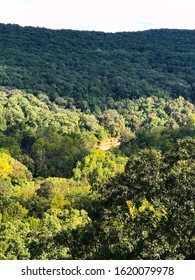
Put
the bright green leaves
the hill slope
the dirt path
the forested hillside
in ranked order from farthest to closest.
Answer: the hill slope, the dirt path, the bright green leaves, the forested hillside

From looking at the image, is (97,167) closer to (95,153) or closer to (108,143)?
(95,153)

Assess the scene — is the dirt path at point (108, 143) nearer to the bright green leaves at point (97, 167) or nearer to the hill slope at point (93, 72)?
the hill slope at point (93, 72)

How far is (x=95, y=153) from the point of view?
7400cm

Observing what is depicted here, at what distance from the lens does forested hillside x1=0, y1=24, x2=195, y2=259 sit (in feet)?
77.0

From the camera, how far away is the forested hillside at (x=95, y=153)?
23469 millimetres

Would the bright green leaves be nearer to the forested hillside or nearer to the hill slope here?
the forested hillside

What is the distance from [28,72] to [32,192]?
106 m

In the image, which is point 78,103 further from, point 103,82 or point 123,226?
point 123,226

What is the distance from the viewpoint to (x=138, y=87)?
149 meters

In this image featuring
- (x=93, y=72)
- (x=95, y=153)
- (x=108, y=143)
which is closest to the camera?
(x=95, y=153)

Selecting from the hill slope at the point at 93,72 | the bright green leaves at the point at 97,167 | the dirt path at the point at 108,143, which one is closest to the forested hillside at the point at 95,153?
the bright green leaves at the point at 97,167

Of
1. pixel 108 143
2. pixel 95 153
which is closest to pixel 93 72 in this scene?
pixel 108 143

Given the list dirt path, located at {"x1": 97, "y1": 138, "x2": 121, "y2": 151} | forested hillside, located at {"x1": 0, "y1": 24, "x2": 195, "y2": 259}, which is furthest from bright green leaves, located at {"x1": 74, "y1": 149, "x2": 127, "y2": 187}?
dirt path, located at {"x1": 97, "y1": 138, "x2": 121, "y2": 151}

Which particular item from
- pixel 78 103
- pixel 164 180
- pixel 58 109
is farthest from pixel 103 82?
pixel 164 180
